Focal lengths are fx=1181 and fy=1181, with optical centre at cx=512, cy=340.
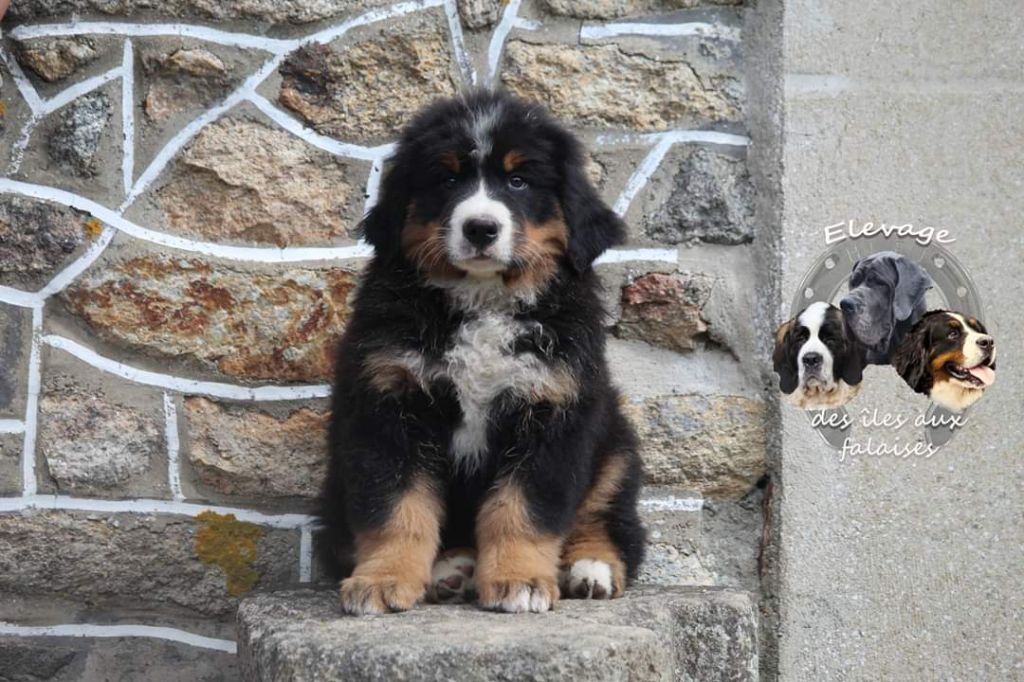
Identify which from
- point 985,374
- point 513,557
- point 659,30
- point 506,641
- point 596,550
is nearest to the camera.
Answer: point 506,641

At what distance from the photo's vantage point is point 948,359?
3869mm

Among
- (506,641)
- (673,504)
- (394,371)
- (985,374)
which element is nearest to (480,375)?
(394,371)

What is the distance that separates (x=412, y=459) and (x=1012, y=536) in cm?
195

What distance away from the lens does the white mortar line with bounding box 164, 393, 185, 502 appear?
3879 mm

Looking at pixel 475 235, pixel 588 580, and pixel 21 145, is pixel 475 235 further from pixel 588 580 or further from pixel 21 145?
pixel 21 145

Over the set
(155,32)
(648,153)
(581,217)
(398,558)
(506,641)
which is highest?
(155,32)

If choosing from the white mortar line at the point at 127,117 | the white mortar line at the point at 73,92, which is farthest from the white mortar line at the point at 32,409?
the white mortar line at the point at 73,92

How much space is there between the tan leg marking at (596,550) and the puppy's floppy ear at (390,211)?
0.90 m

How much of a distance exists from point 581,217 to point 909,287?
1301mm

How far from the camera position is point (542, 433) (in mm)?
3146

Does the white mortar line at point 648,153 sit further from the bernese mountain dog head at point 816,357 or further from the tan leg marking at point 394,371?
the tan leg marking at point 394,371

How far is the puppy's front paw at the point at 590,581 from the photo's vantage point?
326cm

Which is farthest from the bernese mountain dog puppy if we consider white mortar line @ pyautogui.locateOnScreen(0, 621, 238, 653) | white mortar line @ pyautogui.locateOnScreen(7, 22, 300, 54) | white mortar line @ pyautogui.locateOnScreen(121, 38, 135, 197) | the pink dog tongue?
the pink dog tongue

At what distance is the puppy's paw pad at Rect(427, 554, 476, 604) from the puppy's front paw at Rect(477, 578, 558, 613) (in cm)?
28
